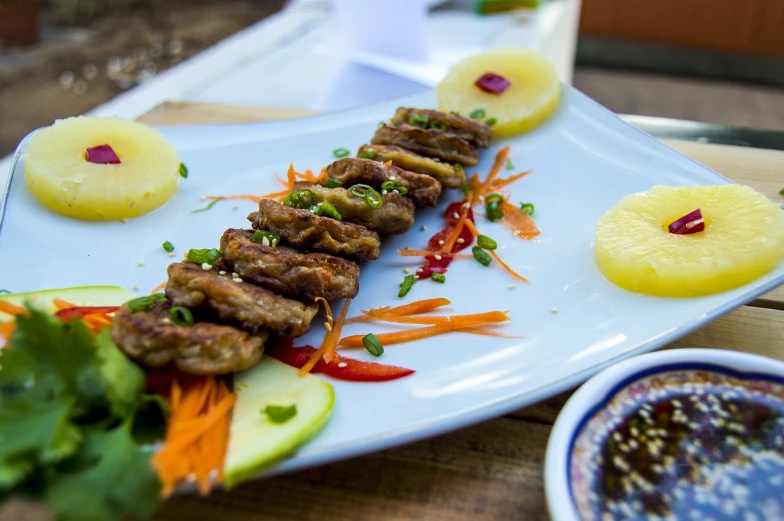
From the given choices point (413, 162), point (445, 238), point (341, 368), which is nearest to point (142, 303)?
point (341, 368)

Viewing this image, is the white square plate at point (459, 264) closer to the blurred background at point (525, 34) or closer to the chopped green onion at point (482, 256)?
the chopped green onion at point (482, 256)

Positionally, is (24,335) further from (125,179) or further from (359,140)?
(359,140)

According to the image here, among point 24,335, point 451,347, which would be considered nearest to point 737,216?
point 451,347

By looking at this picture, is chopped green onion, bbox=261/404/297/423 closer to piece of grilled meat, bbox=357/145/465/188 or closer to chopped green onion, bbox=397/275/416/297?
chopped green onion, bbox=397/275/416/297

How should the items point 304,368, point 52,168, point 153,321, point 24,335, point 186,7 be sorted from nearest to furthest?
point 24,335 < point 153,321 < point 304,368 < point 52,168 < point 186,7

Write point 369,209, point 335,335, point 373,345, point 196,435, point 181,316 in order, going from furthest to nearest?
1. point 369,209
2. point 335,335
3. point 373,345
4. point 181,316
5. point 196,435

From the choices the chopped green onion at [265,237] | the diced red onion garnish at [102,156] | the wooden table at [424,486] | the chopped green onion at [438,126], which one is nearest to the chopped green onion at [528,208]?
the chopped green onion at [438,126]

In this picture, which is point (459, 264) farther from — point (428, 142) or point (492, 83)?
point (492, 83)

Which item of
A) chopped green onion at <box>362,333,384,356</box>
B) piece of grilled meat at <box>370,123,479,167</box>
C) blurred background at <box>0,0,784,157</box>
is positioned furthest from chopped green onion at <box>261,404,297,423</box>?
blurred background at <box>0,0,784,157</box>
